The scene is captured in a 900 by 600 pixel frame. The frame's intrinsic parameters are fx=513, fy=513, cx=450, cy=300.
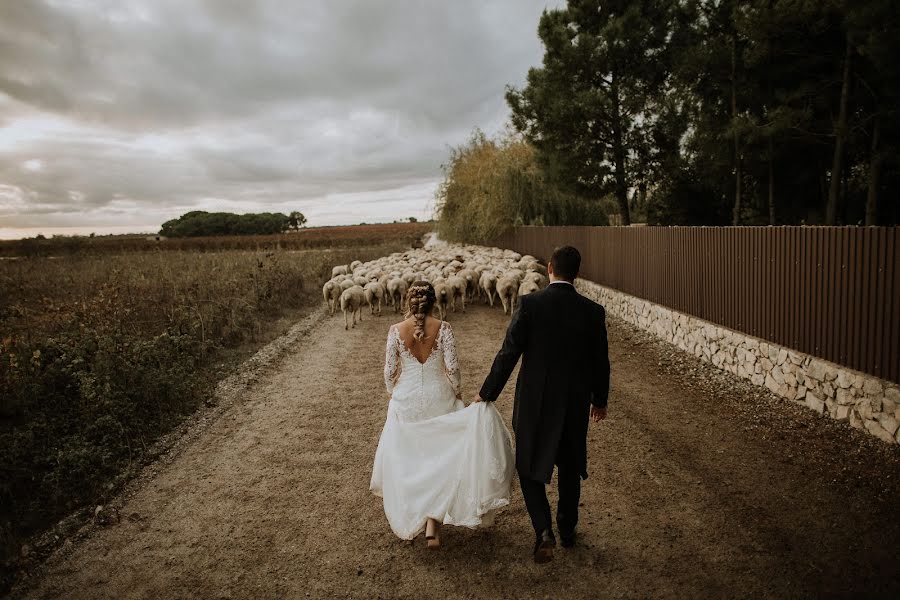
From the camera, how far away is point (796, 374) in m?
5.91

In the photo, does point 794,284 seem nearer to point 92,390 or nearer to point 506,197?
point 92,390

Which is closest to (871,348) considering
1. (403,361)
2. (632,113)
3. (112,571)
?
(403,361)

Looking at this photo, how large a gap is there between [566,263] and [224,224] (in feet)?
229

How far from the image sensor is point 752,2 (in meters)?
14.4

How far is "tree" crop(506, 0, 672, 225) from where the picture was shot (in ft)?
70.3

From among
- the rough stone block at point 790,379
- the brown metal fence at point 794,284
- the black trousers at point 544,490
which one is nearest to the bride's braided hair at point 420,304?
the black trousers at point 544,490

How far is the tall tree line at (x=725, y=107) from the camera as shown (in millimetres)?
12914

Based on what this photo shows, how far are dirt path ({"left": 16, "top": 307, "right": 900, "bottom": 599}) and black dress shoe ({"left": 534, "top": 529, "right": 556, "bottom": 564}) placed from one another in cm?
10

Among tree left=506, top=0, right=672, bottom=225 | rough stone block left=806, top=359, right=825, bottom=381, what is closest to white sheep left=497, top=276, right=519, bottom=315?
rough stone block left=806, top=359, right=825, bottom=381

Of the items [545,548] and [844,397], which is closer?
[545,548]

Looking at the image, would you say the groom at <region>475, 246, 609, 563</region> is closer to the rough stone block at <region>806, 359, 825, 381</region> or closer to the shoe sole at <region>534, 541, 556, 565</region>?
the shoe sole at <region>534, 541, 556, 565</region>

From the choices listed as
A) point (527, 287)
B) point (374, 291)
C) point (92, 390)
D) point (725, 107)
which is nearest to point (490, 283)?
point (527, 287)

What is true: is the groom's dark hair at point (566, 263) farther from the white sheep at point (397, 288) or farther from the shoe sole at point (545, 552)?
the white sheep at point (397, 288)

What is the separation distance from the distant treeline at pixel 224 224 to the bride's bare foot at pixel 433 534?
6593 cm
